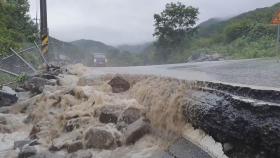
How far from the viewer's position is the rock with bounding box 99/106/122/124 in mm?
11562

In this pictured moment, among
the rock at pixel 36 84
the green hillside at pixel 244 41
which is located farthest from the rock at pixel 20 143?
the green hillside at pixel 244 41

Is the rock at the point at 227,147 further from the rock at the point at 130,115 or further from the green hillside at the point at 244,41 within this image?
the green hillside at the point at 244,41

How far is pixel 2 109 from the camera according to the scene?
16.2m

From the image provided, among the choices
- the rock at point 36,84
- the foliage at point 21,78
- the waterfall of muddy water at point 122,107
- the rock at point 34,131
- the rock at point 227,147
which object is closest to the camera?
the rock at point 227,147

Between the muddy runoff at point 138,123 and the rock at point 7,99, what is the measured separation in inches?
37.6

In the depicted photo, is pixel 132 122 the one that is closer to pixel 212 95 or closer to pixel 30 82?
pixel 212 95

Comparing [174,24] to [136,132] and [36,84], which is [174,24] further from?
[136,132]

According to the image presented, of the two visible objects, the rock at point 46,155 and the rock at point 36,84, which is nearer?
the rock at point 46,155

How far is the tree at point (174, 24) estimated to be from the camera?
4612 centimetres

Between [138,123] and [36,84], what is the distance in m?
9.11

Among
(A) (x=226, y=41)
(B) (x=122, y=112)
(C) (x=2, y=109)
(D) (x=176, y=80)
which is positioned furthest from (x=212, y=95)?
(A) (x=226, y=41)

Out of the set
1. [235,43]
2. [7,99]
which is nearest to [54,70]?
[7,99]

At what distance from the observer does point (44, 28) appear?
25.0 meters

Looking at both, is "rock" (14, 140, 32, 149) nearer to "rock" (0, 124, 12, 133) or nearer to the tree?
"rock" (0, 124, 12, 133)
